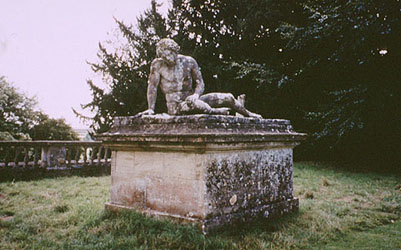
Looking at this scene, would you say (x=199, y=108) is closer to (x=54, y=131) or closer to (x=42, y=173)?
(x=42, y=173)

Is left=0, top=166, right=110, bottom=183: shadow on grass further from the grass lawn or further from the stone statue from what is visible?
the stone statue

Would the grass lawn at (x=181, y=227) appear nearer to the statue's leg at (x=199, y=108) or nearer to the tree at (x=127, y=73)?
the statue's leg at (x=199, y=108)

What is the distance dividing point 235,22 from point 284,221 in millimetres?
12537

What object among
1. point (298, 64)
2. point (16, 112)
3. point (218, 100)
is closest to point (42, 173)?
point (218, 100)

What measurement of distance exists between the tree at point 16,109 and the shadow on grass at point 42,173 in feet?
53.8

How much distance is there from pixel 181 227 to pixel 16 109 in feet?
83.3

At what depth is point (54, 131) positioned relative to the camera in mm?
15664

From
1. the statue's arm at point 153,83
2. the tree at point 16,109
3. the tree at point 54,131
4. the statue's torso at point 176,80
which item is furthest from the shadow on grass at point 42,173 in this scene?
the tree at point 16,109

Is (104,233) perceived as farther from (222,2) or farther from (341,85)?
(222,2)

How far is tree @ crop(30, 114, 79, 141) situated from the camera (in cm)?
1560

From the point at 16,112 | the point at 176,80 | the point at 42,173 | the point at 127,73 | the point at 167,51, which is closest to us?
the point at 167,51

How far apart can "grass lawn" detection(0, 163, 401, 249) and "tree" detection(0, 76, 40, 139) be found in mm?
20114

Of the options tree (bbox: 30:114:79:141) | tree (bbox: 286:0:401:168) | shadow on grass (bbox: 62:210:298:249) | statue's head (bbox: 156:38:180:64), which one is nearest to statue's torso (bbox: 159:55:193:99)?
statue's head (bbox: 156:38:180:64)

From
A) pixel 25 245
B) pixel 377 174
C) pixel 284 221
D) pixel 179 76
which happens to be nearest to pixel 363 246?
pixel 284 221
